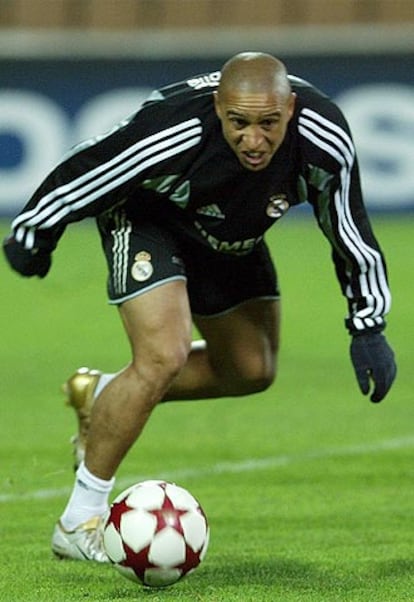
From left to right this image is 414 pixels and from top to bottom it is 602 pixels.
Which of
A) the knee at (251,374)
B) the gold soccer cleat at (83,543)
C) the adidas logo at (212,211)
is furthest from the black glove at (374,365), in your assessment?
the gold soccer cleat at (83,543)

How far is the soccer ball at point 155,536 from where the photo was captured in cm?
584

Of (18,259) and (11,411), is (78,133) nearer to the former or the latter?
(11,411)

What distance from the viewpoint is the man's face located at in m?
6.11

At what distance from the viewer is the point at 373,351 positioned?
21.3 feet

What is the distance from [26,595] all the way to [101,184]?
4.93 ft

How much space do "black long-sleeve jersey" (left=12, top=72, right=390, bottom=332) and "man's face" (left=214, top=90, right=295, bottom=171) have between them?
0.42ft

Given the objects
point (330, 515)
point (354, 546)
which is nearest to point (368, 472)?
point (330, 515)

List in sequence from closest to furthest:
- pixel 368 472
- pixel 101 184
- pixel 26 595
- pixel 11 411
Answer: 1. pixel 26 595
2. pixel 101 184
3. pixel 368 472
4. pixel 11 411

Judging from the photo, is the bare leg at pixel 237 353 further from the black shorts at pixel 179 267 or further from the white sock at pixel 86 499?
the white sock at pixel 86 499

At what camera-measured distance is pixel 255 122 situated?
6.12 metres

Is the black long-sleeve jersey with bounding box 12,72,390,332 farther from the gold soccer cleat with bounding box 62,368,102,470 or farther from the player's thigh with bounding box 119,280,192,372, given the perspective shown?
the gold soccer cleat with bounding box 62,368,102,470

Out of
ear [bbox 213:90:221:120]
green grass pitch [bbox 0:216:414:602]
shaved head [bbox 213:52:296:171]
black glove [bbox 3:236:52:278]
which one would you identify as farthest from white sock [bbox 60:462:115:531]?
ear [bbox 213:90:221:120]

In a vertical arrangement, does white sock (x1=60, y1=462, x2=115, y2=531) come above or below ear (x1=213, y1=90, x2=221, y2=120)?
below

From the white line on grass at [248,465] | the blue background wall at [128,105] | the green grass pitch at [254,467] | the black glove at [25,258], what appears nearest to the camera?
the green grass pitch at [254,467]
